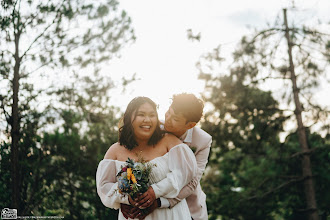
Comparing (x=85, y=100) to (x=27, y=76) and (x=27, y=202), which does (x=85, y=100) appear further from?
(x=27, y=202)

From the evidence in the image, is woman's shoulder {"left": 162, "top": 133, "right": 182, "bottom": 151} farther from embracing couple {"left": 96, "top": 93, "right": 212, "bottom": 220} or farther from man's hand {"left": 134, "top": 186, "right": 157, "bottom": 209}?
man's hand {"left": 134, "top": 186, "right": 157, "bottom": 209}

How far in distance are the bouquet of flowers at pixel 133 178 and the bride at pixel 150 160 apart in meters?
0.14

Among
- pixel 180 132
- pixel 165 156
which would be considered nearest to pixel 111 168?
pixel 165 156

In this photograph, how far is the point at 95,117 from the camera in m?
7.40

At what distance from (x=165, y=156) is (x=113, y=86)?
5.03 m

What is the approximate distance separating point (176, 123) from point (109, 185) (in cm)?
77

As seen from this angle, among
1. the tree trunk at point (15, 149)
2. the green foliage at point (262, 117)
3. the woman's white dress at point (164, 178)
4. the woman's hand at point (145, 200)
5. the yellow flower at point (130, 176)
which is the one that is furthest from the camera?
the green foliage at point (262, 117)

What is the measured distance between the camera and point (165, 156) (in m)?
3.05

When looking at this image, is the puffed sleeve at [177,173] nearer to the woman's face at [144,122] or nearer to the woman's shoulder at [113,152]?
the woman's face at [144,122]

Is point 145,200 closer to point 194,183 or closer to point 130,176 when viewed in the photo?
point 130,176

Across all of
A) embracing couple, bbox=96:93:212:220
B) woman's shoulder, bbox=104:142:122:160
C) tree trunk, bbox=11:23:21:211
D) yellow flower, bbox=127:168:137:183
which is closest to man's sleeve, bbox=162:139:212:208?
embracing couple, bbox=96:93:212:220

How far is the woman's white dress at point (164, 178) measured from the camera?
2.90 meters

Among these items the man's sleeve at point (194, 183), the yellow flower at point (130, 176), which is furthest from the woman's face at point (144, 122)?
the man's sleeve at point (194, 183)

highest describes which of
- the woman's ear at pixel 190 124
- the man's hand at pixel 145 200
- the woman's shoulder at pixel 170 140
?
the woman's ear at pixel 190 124
